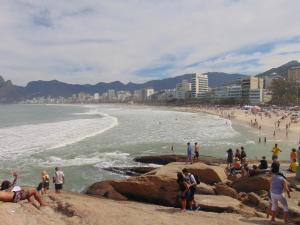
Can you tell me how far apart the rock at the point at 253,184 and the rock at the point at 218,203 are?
1.74 meters

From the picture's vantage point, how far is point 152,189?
13648 millimetres

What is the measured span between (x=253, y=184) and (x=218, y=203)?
8.76ft

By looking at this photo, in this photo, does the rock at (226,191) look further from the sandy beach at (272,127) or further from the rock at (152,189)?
the sandy beach at (272,127)

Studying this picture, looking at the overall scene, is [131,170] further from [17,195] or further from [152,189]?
[17,195]

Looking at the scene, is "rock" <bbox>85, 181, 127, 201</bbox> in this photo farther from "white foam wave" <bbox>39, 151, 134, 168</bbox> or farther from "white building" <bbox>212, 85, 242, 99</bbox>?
"white building" <bbox>212, 85, 242, 99</bbox>

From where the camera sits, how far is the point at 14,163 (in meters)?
25.1

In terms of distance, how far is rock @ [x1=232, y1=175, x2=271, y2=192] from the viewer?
13336 mm

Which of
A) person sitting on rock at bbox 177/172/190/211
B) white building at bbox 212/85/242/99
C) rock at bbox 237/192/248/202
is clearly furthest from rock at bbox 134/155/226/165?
white building at bbox 212/85/242/99

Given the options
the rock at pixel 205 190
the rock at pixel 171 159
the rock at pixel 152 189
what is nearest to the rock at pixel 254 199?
the rock at pixel 205 190

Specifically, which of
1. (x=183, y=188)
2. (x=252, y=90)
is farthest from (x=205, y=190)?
(x=252, y=90)

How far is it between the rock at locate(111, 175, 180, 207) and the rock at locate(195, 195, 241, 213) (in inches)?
43.7

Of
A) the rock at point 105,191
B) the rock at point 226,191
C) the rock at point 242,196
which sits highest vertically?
the rock at point 226,191

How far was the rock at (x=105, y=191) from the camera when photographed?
14168 mm

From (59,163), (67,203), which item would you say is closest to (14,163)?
(59,163)
